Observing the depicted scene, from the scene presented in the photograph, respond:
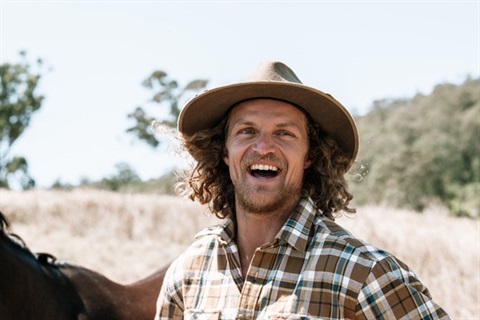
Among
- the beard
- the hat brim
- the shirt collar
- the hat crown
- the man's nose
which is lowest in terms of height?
the shirt collar

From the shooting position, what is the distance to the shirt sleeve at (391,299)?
222cm

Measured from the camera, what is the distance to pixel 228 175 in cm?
325

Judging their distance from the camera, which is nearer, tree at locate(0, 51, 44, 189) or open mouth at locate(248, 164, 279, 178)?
open mouth at locate(248, 164, 279, 178)

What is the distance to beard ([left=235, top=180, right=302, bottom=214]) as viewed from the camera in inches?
104

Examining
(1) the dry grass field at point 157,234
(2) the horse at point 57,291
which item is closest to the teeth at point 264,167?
(2) the horse at point 57,291

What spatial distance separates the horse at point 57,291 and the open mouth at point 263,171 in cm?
179

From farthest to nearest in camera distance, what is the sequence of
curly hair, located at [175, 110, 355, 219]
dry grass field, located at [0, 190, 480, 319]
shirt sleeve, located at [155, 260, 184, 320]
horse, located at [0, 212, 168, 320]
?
dry grass field, located at [0, 190, 480, 319] < horse, located at [0, 212, 168, 320] < curly hair, located at [175, 110, 355, 219] < shirt sleeve, located at [155, 260, 184, 320]

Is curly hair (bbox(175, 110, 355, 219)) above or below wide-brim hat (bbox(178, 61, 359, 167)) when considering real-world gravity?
below

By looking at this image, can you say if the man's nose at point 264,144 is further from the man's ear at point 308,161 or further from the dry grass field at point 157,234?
the dry grass field at point 157,234

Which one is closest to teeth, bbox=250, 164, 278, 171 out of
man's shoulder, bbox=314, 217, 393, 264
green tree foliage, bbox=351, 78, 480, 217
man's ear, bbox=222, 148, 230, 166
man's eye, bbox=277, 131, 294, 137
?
man's eye, bbox=277, 131, 294, 137

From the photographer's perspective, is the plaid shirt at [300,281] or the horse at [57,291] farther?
the horse at [57,291]

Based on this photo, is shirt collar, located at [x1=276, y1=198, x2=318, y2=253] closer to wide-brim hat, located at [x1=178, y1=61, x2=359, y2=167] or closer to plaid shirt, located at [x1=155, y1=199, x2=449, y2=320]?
plaid shirt, located at [x1=155, y1=199, x2=449, y2=320]

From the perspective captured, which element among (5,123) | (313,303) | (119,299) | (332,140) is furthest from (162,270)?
(5,123)

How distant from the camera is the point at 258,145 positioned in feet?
8.68
